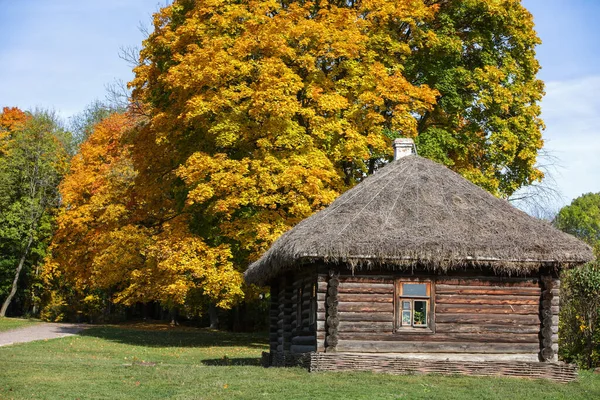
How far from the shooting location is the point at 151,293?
31922mm

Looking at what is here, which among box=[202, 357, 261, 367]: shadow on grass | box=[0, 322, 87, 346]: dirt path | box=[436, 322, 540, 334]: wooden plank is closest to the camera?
box=[436, 322, 540, 334]: wooden plank

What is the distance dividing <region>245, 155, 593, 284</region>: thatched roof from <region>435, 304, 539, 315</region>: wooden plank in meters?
1.09

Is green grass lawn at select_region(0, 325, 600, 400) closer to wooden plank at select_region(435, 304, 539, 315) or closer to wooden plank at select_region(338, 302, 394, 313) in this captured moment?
wooden plank at select_region(338, 302, 394, 313)

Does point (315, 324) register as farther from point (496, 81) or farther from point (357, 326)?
point (496, 81)

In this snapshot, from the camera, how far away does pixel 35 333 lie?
37.9 meters

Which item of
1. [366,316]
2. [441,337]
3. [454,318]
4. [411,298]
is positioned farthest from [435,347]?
[366,316]

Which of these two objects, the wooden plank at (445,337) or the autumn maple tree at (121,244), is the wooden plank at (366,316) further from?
the autumn maple tree at (121,244)

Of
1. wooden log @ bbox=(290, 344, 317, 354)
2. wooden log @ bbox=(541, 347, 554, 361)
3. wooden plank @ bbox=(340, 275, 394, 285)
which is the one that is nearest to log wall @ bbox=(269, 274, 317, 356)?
wooden log @ bbox=(290, 344, 317, 354)

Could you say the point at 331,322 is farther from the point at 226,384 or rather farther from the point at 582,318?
the point at 582,318

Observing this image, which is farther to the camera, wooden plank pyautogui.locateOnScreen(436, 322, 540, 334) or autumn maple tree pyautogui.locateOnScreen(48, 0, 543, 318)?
autumn maple tree pyautogui.locateOnScreen(48, 0, 543, 318)

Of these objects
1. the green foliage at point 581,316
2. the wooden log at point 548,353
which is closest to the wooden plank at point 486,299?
the wooden log at point 548,353

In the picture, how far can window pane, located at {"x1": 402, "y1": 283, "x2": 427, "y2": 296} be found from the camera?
68.9 feet

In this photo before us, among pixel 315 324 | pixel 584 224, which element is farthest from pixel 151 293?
pixel 584 224

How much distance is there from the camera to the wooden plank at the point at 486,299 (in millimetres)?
20891
